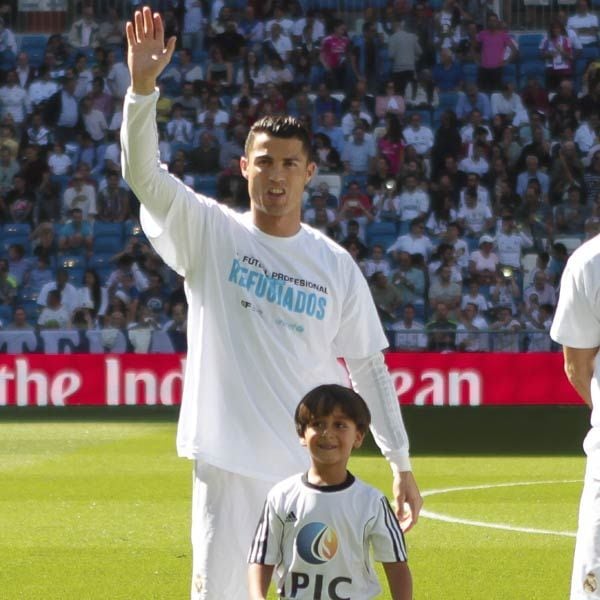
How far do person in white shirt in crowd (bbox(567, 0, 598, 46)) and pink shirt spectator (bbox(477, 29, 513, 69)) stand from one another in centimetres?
110

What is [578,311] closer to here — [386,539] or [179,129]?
[386,539]

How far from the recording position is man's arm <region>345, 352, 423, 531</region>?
16.9 feet

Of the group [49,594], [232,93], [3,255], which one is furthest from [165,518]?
[232,93]

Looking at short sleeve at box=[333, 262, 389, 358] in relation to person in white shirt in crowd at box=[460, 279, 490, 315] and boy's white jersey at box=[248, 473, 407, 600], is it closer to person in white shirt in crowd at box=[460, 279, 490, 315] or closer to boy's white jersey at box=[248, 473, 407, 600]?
boy's white jersey at box=[248, 473, 407, 600]

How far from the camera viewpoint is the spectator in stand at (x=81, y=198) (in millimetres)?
21781

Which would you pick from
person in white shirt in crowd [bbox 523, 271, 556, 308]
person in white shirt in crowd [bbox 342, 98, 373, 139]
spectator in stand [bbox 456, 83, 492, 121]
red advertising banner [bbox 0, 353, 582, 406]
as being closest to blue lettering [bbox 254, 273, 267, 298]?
red advertising banner [bbox 0, 353, 582, 406]

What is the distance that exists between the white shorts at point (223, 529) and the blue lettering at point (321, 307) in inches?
22.5

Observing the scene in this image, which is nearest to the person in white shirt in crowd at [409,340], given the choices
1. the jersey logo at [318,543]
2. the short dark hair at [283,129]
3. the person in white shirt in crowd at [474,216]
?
the person in white shirt in crowd at [474,216]

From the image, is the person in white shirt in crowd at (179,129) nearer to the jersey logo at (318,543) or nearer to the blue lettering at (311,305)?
the blue lettering at (311,305)

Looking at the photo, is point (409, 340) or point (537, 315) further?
point (537, 315)

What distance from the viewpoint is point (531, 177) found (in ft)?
71.9

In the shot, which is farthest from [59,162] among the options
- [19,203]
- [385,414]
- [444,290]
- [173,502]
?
[385,414]

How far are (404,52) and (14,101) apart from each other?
595cm

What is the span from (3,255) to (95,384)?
5480 millimetres
